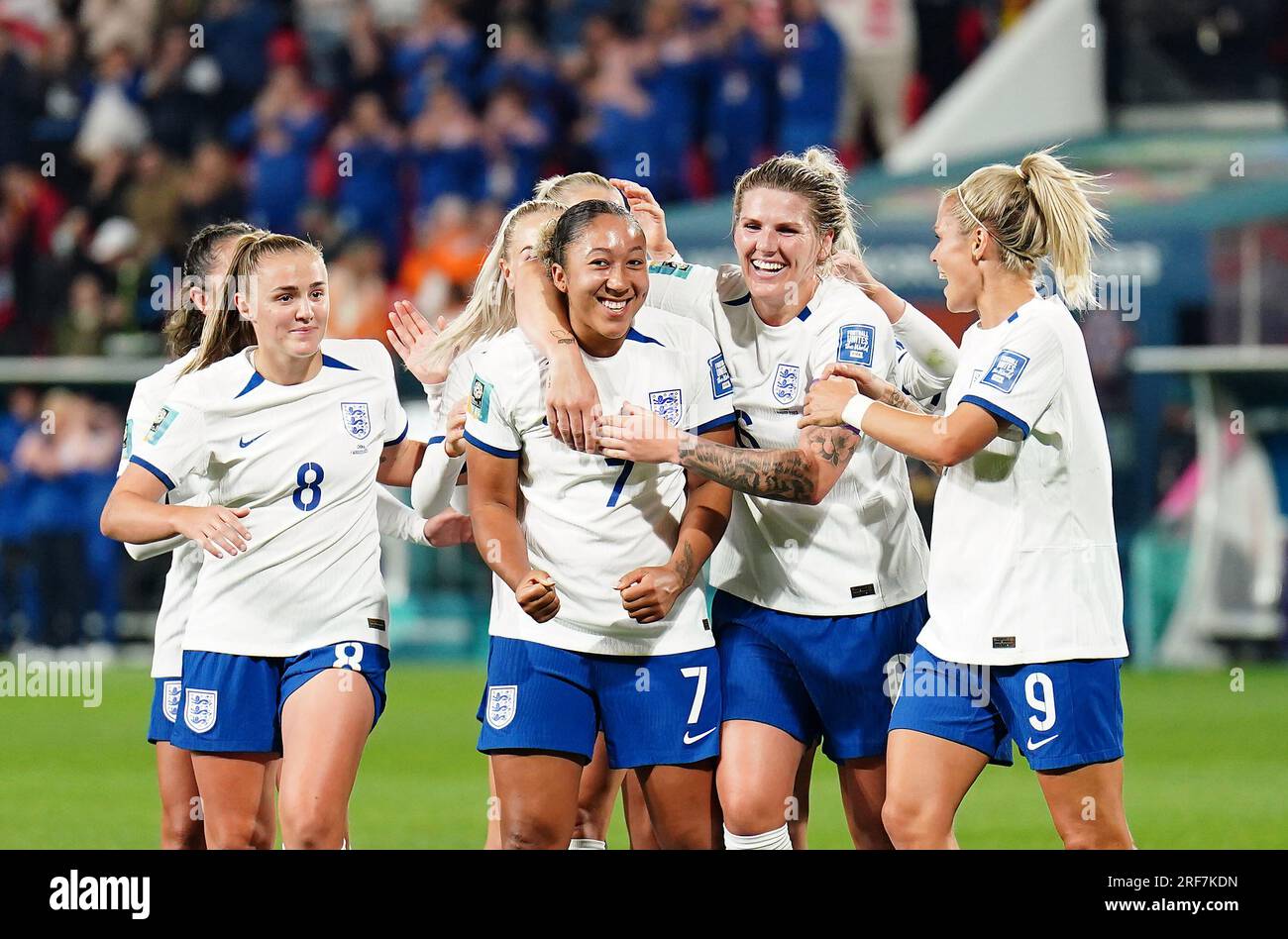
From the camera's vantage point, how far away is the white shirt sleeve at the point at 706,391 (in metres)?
5.10

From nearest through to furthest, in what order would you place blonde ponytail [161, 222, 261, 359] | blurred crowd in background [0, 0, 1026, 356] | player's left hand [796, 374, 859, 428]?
player's left hand [796, 374, 859, 428] < blonde ponytail [161, 222, 261, 359] < blurred crowd in background [0, 0, 1026, 356]

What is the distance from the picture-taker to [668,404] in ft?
16.6

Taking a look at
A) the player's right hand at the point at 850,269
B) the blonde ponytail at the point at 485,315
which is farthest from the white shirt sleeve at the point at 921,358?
the blonde ponytail at the point at 485,315

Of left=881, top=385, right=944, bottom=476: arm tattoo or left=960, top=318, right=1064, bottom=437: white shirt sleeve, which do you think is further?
left=881, top=385, right=944, bottom=476: arm tattoo

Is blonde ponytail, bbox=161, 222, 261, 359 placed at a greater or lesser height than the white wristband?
greater

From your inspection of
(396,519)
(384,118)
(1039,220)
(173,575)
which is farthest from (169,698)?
(384,118)

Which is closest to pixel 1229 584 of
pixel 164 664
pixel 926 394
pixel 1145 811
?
pixel 1145 811

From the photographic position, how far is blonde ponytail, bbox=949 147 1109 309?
4941 mm

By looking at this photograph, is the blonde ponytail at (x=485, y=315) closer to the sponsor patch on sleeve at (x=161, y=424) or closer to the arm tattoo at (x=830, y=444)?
the sponsor patch on sleeve at (x=161, y=424)

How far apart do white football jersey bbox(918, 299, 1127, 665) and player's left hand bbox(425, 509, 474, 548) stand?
1.54m

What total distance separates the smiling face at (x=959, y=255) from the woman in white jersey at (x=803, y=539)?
34 cm

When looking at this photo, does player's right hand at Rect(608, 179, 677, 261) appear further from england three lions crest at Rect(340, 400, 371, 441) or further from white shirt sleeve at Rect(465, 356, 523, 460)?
england three lions crest at Rect(340, 400, 371, 441)

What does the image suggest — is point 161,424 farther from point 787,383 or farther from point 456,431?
point 787,383

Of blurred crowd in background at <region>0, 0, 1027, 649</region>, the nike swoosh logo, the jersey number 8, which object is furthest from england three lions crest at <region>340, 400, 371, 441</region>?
blurred crowd in background at <region>0, 0, 1027, 649</region>
